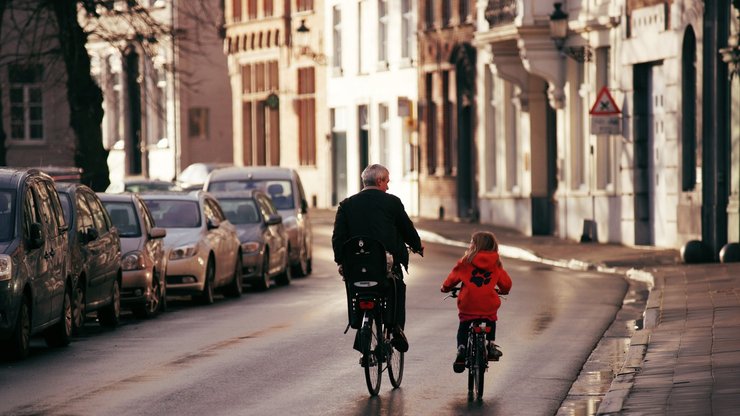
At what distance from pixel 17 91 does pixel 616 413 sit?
1791 inches

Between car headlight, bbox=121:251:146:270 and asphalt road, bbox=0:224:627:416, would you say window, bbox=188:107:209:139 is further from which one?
car headlight, bbox=121:251:146:270

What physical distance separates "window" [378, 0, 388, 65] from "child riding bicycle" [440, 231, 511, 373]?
47.0m

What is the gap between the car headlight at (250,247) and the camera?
28562 millimetres

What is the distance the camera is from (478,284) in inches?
561

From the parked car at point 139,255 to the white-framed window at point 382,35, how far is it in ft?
120

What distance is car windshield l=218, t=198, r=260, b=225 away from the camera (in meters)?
30.0

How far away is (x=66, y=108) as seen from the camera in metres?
59.4

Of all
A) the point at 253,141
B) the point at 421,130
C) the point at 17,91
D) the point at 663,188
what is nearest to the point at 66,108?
the point at 17,91

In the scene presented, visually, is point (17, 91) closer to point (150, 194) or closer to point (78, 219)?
point (150, 194)

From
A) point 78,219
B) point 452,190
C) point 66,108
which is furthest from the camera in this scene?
point 66,108

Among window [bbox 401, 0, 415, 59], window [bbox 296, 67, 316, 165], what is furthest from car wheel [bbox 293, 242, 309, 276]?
window [bbox 296, 67, 316, 165]

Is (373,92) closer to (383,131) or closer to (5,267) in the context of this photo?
Answer: (383,131)

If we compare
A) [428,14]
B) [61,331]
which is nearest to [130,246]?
[61,331]

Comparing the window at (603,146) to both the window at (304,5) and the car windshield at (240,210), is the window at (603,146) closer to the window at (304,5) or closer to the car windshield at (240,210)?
the car windshield at (240,210)
